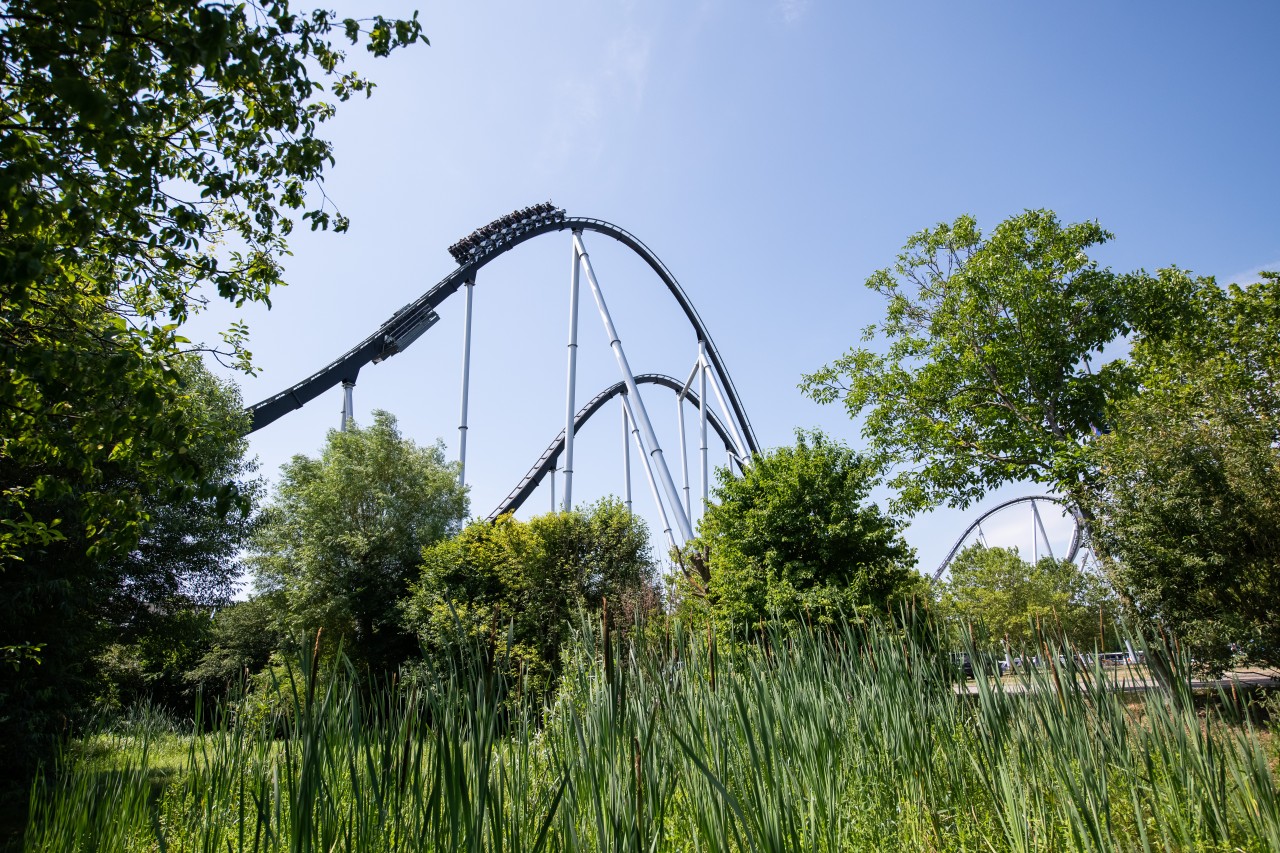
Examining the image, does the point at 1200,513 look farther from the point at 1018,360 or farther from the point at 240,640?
the point at 240,640

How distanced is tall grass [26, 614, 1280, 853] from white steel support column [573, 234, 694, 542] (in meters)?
12.9

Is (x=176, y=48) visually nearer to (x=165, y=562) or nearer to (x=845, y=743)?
(x=845, y=743)

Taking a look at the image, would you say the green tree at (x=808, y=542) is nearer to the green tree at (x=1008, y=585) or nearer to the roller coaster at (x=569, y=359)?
the roller coaster at (x=569, y=359)

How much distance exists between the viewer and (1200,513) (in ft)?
27.3

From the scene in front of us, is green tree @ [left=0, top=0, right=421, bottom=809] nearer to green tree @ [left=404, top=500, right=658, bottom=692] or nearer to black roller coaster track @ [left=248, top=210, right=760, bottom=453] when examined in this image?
green tree @ [left=404, top=500, right=658, bottom=692]

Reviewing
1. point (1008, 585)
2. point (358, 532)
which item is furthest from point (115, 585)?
point (1008, 585)

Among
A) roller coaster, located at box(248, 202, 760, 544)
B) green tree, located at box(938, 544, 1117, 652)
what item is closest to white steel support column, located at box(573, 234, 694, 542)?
roller coaster, located at box(248, 202, 760, 544)

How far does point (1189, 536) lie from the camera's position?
831 cm

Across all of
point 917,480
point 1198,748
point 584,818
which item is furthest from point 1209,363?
point 584,818

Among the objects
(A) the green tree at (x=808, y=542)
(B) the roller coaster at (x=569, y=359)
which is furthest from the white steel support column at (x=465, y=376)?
(A) the green tree at (x=808, y=542)

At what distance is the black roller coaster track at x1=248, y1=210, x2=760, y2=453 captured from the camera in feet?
68.1

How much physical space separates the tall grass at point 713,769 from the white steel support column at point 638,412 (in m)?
12.9

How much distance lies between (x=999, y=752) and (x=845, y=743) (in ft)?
2.46

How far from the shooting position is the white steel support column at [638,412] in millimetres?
17406
